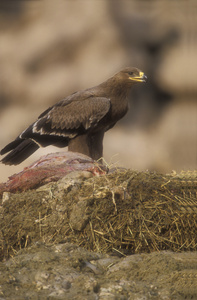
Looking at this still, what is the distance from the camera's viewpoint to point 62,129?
24.3 ft

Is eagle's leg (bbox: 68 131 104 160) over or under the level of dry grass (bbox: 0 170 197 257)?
under

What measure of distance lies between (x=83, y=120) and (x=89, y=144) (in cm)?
32

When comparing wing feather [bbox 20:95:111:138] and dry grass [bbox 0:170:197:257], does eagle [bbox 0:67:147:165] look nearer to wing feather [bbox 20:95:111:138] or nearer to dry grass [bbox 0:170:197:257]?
wing feather [bbox 20:95:111:138]

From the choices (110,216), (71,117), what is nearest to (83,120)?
(71,117)

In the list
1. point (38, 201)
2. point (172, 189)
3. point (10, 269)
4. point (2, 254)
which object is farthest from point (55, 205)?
point (10, 269)

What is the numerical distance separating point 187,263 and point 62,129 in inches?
184

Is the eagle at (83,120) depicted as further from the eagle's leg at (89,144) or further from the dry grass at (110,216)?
the dry grass at (110,216)

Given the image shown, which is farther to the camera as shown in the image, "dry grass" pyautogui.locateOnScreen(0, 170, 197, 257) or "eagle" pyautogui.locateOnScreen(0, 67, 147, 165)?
"eagle" pyautogui.locateOnScreen(0, 67, 147, 165)

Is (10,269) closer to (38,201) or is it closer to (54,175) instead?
(38,201)

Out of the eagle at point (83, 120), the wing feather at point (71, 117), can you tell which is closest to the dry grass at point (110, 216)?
the eagle at point (83, 120)

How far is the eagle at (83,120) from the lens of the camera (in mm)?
7152

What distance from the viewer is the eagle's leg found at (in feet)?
23.3

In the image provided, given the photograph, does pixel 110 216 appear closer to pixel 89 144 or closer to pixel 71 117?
pixel 89 144

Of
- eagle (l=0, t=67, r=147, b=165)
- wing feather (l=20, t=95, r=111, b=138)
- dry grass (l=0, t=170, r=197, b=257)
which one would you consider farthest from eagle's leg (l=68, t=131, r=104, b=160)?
dry grass (l=0, t=170, r=197, b=257)
